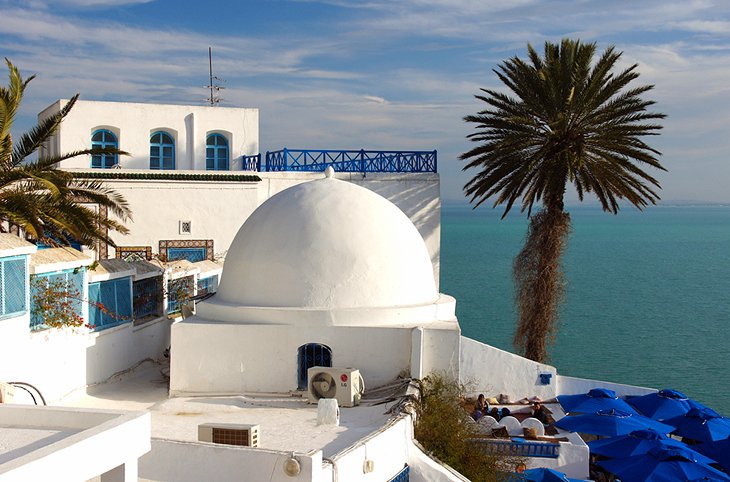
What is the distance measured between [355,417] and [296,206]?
14.8ft

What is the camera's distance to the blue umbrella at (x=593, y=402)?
20.7 metres

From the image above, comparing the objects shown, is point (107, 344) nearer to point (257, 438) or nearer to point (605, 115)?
point (257, 438)

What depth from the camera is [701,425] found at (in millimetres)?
20500

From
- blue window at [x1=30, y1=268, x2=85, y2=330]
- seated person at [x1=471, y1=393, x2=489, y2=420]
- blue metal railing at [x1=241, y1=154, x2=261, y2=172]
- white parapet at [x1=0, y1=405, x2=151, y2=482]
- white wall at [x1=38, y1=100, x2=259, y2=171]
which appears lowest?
seated person at [x1=471, y1=393, x2=489, y2=420]

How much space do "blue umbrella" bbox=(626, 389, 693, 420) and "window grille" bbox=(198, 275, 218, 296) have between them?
35.5ft

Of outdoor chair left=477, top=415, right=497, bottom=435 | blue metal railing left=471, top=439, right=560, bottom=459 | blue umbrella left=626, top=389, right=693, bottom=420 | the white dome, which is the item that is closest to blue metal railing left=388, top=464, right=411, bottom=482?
the white dome

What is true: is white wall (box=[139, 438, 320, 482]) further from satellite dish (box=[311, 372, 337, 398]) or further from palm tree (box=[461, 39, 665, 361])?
palm tree (box=[461, 39, 665, 361])

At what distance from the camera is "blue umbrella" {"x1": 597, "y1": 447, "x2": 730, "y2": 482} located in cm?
1689

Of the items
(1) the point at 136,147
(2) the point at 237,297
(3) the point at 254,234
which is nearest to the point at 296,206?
(3) the point at 254,234

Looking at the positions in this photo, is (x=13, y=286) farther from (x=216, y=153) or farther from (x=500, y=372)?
(x=216, y=153)

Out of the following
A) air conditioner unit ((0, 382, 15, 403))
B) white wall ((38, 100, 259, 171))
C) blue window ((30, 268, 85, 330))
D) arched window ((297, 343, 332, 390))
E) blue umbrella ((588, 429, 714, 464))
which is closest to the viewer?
air conditioner unit ((0, 382, 15, 403))

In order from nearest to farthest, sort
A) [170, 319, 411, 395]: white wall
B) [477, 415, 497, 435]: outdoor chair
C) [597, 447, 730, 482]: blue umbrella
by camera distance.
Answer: [170, 319, 411, 395]: white wall
[597, 447, 730, 482]: blue umbrella
[477, 415, 497, 435]: outdoor chair

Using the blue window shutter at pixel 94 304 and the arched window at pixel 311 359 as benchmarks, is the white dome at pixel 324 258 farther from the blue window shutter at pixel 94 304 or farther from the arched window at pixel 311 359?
the blue window shutter at pixel 94 304

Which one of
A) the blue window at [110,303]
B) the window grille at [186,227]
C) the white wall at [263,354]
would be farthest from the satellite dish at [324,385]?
the window grille at [186,227]
